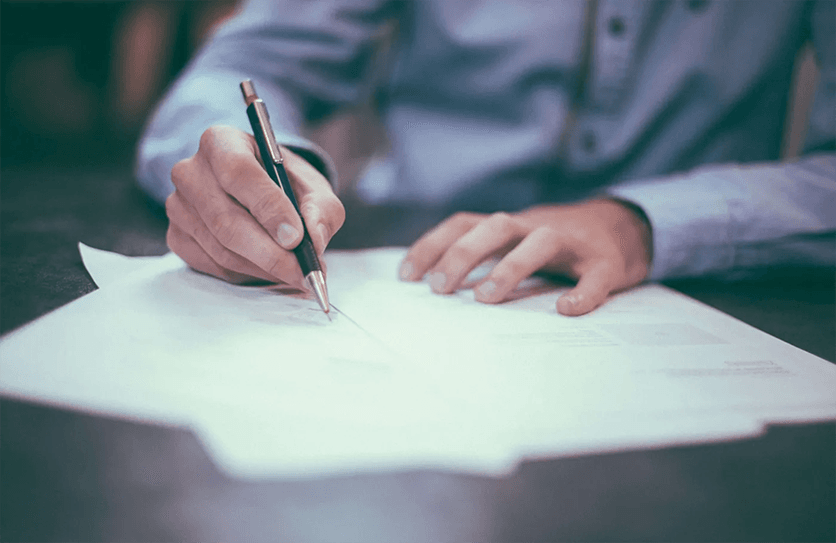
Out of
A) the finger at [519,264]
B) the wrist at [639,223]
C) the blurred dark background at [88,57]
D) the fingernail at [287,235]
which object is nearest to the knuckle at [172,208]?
the fingernail at [287,235]

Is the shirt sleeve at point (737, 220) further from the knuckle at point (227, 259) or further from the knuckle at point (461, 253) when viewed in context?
the knuckle at point (227, 259)

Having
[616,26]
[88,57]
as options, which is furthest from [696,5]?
[88,57]

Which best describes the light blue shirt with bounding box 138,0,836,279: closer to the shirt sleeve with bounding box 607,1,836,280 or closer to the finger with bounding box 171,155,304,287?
the shirt sleeve with bounding box 607,1,836,280

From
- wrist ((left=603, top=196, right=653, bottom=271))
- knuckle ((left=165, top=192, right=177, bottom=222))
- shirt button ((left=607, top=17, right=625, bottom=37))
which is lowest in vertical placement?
wrist ((left=603, top=196, right=653, bottom=271))

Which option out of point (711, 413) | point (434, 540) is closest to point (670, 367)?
point (711, 413)

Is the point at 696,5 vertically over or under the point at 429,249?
over

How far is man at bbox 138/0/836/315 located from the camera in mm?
390

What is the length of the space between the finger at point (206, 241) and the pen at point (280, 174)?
1.3 inches

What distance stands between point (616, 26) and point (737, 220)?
292mm

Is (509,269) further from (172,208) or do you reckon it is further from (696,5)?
(696,5)

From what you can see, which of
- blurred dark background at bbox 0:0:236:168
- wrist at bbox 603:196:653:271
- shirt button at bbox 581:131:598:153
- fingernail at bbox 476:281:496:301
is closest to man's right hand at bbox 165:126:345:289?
fingernail at bbox 476:281:496:301

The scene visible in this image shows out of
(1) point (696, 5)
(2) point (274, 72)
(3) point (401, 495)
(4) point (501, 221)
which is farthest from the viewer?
(2) point (274, 72)

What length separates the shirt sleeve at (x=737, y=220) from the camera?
0.49 meters

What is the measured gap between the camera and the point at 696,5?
0.64 meters
